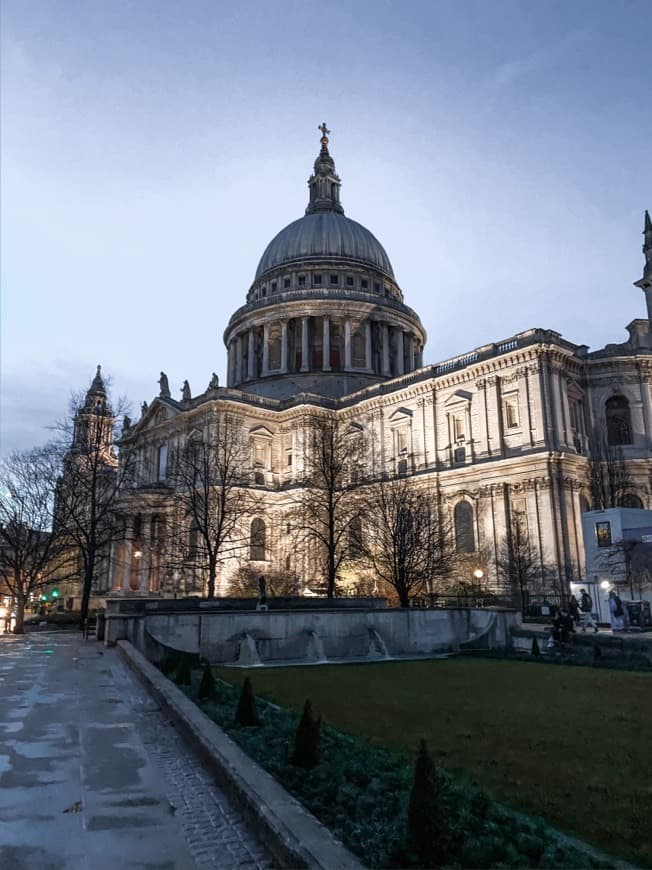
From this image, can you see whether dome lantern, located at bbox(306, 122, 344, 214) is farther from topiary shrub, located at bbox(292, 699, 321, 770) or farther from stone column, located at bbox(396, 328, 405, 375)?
topiary shrub, located at bbox(292, 699, 321, 770)

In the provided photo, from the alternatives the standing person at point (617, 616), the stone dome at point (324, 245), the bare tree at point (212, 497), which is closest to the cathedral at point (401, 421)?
the bare tree at point (212, 497)

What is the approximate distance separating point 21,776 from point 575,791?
644 centimetres

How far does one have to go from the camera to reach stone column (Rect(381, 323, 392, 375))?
7800 centimetres

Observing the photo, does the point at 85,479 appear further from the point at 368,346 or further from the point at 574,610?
the point at 368,346

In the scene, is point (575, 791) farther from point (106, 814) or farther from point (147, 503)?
point (147, 503)

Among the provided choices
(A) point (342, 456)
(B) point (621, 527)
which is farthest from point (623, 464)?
(A) point (342, 456)

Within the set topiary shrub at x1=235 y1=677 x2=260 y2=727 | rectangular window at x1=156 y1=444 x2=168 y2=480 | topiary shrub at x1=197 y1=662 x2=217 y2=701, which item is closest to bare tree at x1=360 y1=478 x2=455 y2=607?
topiary shrub at x1=197 y1=662 x2=217 y2=701

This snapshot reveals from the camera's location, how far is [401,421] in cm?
5825

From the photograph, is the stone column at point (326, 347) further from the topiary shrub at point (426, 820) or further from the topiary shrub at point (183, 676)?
the topiary shrub at point (426, 820)

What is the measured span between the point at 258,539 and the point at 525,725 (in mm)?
46895

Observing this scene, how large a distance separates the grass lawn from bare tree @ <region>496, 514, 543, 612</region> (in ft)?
69.5

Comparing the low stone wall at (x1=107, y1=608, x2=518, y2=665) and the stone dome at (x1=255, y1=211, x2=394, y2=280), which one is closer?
the low stone wall at (x1=107, y1=608, x2=518, y2=665)

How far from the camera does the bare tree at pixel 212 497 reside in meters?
41.4

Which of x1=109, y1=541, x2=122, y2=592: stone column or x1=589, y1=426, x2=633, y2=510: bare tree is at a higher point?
x1=589, y1=426, x2=633, y2=510: bare tree
